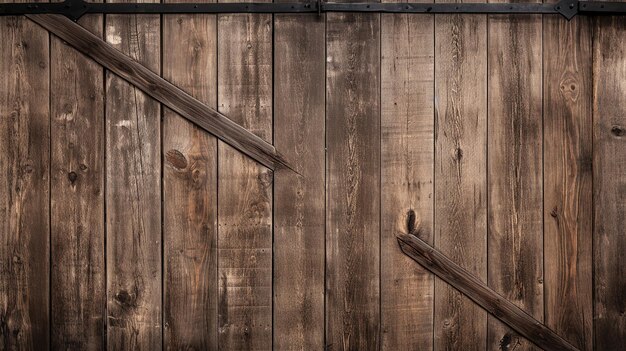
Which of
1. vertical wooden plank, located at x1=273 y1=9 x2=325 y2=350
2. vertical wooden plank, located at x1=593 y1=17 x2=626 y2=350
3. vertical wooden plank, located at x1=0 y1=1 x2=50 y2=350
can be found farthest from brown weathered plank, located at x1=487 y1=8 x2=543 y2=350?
vertical wooden plank, located at x1=0 y1=1 x2=50 y2=350

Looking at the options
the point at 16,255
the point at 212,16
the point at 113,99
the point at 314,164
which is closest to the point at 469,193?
the point at 314,164

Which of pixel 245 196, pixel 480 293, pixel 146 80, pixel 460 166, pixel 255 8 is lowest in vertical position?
pixel 480 293

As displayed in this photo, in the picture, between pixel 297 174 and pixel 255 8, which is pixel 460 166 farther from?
pixel 255 8

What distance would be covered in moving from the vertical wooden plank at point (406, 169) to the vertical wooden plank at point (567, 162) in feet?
1.54

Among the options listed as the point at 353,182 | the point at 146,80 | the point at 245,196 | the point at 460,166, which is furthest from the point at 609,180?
the point at 146,80

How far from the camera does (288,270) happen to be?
2.09 metres

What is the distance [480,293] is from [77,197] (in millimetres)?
1634

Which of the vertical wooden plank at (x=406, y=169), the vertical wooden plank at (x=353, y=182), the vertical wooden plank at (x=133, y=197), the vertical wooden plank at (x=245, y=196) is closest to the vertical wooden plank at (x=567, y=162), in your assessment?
the vertical wooden plank at (x=406, y=169)

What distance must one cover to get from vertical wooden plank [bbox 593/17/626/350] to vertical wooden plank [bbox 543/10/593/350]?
0.11 ft

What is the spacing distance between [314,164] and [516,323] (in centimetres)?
102

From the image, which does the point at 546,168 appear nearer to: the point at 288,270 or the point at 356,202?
the point at 356,202

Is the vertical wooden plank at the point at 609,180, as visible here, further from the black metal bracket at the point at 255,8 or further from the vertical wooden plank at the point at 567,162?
the black metal bracket at the point at 255,8

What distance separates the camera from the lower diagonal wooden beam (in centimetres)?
209

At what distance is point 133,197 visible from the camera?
2076 mm
